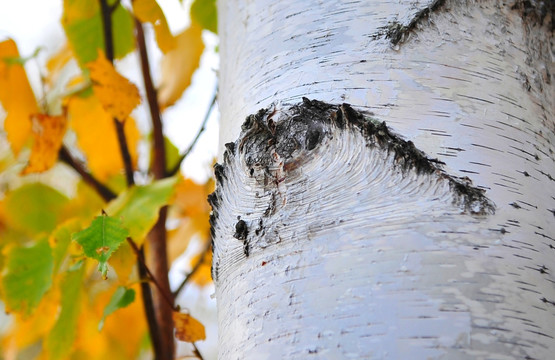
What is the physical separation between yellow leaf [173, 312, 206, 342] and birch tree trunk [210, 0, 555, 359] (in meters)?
0.23

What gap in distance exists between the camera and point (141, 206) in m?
0.68

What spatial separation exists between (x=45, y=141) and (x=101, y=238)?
12.9 inches

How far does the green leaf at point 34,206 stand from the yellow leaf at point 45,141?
0.35 meters

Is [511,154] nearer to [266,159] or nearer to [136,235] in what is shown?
[266,159]

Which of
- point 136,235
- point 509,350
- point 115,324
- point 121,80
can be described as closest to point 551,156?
point 509,350

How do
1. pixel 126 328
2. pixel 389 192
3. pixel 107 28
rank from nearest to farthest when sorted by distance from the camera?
pixel 389 192 → pixel 107 28 → pixel 126 328

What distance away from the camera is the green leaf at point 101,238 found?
0.51 metres

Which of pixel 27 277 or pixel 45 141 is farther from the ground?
pixel 45 141

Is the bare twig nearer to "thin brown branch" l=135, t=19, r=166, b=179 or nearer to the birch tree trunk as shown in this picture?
"thin brown branch" l=135, t=19, r=166, b=179

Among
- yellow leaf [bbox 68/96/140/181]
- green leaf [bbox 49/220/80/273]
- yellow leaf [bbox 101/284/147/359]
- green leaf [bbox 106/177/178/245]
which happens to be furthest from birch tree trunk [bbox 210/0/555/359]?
yellow leaf [bbox 101/284/147/359]

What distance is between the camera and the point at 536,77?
0.47m

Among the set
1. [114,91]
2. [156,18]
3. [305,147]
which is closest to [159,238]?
[114,91]

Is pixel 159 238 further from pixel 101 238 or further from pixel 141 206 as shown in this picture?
pixel 101 238

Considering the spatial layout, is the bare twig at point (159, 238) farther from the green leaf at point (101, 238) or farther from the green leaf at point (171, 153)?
the green leaf at point (101, 238)
